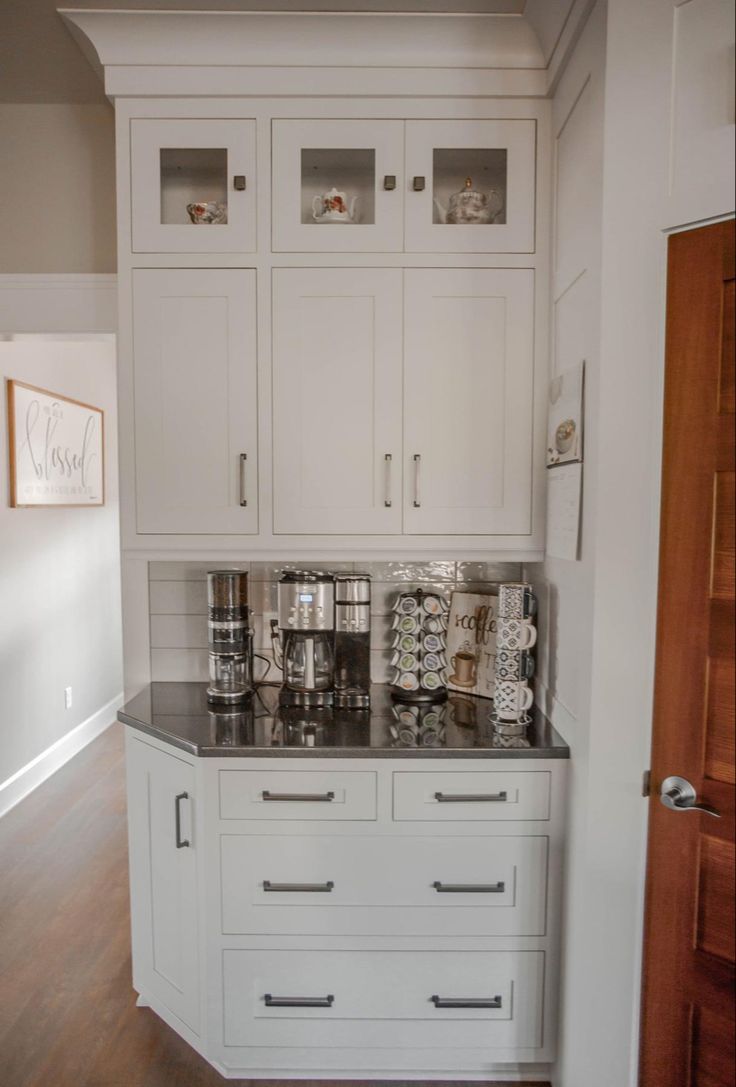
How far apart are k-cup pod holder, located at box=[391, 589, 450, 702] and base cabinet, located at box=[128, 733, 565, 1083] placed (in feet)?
1.26

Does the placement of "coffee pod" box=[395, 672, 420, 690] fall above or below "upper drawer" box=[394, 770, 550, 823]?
above

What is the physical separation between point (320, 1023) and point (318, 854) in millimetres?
460

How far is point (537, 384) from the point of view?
6.08 feet

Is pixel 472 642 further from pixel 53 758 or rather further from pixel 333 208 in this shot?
pixel 53 758

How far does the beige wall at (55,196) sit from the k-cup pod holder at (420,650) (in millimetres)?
1490

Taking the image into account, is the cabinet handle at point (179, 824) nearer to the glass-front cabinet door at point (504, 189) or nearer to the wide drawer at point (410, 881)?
the wide drawer at point (410, 881)

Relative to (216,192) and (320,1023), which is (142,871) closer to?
(320,1023)

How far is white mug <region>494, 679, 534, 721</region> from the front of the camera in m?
1.78

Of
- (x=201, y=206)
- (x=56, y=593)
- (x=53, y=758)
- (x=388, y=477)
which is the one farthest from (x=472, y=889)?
(x=56, y=593)

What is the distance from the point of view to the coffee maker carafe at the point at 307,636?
196 centimetres

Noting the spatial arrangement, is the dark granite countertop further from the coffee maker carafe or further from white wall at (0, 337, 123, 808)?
white wall at (0, 337, 123, 808)

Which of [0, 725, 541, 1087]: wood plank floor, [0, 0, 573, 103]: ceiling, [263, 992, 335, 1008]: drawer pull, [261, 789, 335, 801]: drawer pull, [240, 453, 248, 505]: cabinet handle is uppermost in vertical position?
[0, 0, 573, 103]: ceiling

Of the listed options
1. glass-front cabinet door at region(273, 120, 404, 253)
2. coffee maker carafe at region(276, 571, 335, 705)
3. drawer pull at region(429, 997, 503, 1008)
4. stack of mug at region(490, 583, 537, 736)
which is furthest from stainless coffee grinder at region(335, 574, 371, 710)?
glass-front cabinet door at region(273, 120, 404, 253)

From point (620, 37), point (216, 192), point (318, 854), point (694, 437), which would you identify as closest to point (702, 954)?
point (318, 854)
